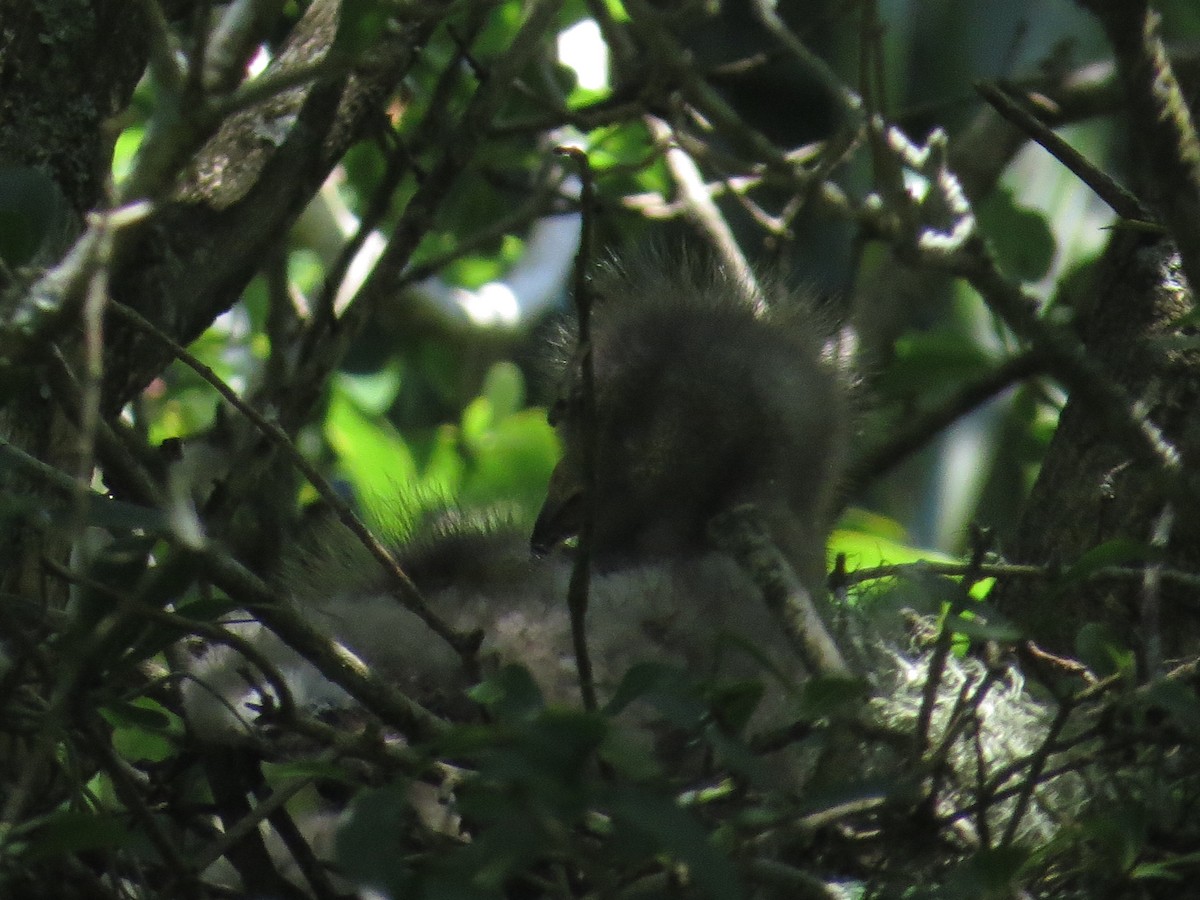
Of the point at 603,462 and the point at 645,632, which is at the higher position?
the point at 603,462

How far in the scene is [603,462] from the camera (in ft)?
5.55

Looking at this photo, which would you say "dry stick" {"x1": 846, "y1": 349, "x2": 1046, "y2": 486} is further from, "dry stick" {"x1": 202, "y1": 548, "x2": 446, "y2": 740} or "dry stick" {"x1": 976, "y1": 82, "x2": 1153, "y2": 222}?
"dry stick" {"x1": 202, "y1": 548, "x2": 446, "y2": 740}

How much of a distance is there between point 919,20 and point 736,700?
8375mm

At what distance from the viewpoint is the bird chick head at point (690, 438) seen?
165cm

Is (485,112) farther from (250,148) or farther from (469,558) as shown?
(469,558)

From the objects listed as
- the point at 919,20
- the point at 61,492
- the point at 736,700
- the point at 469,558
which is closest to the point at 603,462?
the point at 469,558

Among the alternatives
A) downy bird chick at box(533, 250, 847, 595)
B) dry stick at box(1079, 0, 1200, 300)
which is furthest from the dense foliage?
downy bird chick at box(533, 250, 847, 595)

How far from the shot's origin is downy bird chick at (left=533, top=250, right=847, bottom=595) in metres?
1.65

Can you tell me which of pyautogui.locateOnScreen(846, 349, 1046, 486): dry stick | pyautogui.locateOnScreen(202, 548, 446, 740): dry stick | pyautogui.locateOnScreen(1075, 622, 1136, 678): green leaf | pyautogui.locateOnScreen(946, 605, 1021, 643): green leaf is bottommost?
pyautogui.locateOnScreen(946, 605, 1021, 643): green leaf

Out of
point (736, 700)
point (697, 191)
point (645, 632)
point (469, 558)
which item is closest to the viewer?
point (736, 700)

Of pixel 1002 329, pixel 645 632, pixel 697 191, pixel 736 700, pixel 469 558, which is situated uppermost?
pixel 697 191

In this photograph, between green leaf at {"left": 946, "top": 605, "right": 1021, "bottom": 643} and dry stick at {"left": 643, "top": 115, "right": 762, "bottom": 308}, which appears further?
dry stick at {"left": 643, "top": 115, "right": 762, "bottom": 308}

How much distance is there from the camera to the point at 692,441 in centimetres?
165

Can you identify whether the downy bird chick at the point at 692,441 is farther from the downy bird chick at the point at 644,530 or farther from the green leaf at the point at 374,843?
the green leaf at the point at 374,843
